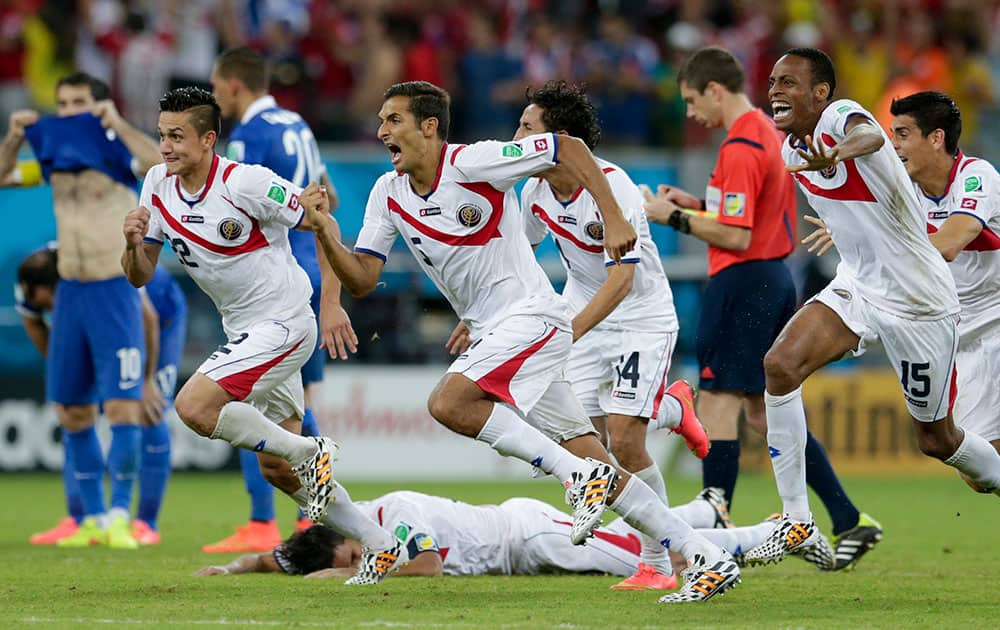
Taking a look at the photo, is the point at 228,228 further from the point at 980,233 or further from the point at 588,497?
the point at 980,233

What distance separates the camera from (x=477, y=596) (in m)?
7.55

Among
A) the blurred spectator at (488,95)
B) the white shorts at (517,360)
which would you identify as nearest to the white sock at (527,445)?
the white shorts at (517,360)

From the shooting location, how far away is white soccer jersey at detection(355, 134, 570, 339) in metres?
7.44

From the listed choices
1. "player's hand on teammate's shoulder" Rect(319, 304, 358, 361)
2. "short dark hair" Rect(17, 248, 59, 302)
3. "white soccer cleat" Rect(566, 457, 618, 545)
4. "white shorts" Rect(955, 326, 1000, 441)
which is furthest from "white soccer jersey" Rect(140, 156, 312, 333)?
"white shorts" Rect(955, 326, 1000, 441)

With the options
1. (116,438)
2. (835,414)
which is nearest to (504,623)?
(116,438)

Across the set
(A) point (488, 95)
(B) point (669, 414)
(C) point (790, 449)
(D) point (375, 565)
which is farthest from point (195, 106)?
(A) point (488, 95)

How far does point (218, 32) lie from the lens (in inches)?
702

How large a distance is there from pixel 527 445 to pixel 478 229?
113 cm

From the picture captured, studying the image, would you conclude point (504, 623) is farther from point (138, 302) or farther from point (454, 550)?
point (138, 302)

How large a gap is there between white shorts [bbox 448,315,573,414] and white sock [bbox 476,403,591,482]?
0.44 ft

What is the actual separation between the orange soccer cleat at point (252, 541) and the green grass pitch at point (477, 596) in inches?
6.4

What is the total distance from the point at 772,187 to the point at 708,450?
1.64m

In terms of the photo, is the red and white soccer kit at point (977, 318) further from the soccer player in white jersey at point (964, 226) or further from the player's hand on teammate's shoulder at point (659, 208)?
the player's hand on teammate's shoulder at point (659, 208)

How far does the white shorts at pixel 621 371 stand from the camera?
27.5ft
